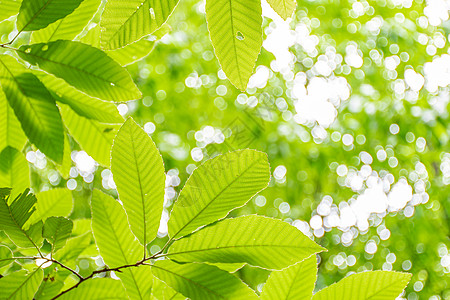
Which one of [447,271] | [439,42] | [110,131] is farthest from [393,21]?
[110,131]

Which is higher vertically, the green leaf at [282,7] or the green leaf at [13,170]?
the green leaf at [282,7]

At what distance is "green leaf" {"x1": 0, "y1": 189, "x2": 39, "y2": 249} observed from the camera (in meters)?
0.49

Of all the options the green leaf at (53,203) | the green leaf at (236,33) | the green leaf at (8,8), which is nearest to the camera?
the green leaf at (236,33)

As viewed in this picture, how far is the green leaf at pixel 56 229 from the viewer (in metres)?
0.53

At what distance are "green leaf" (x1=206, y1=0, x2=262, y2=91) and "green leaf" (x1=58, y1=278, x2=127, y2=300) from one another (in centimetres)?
30

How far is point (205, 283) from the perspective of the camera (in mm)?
485

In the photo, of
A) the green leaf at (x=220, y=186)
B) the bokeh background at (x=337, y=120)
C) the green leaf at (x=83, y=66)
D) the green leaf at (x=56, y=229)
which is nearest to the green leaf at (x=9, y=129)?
the green leaf at (x=83, y=66)

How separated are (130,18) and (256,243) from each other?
295 mm

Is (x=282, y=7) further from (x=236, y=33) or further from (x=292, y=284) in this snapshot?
(x=292, y=284)

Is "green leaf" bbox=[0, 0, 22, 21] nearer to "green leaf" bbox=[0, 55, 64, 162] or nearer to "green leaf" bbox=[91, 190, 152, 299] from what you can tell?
"green leaf" bbox=[0, 55, 64, 162]

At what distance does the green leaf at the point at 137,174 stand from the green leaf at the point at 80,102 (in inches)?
7.2

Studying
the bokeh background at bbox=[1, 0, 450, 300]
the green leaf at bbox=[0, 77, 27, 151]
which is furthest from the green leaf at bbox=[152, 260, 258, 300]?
the bokeh background at bbox=[1, 0, 450, 300]

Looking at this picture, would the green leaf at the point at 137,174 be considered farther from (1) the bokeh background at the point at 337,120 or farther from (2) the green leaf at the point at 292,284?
(1) the bokeh background at the point at 337,120

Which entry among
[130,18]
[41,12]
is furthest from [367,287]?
[41,12]
